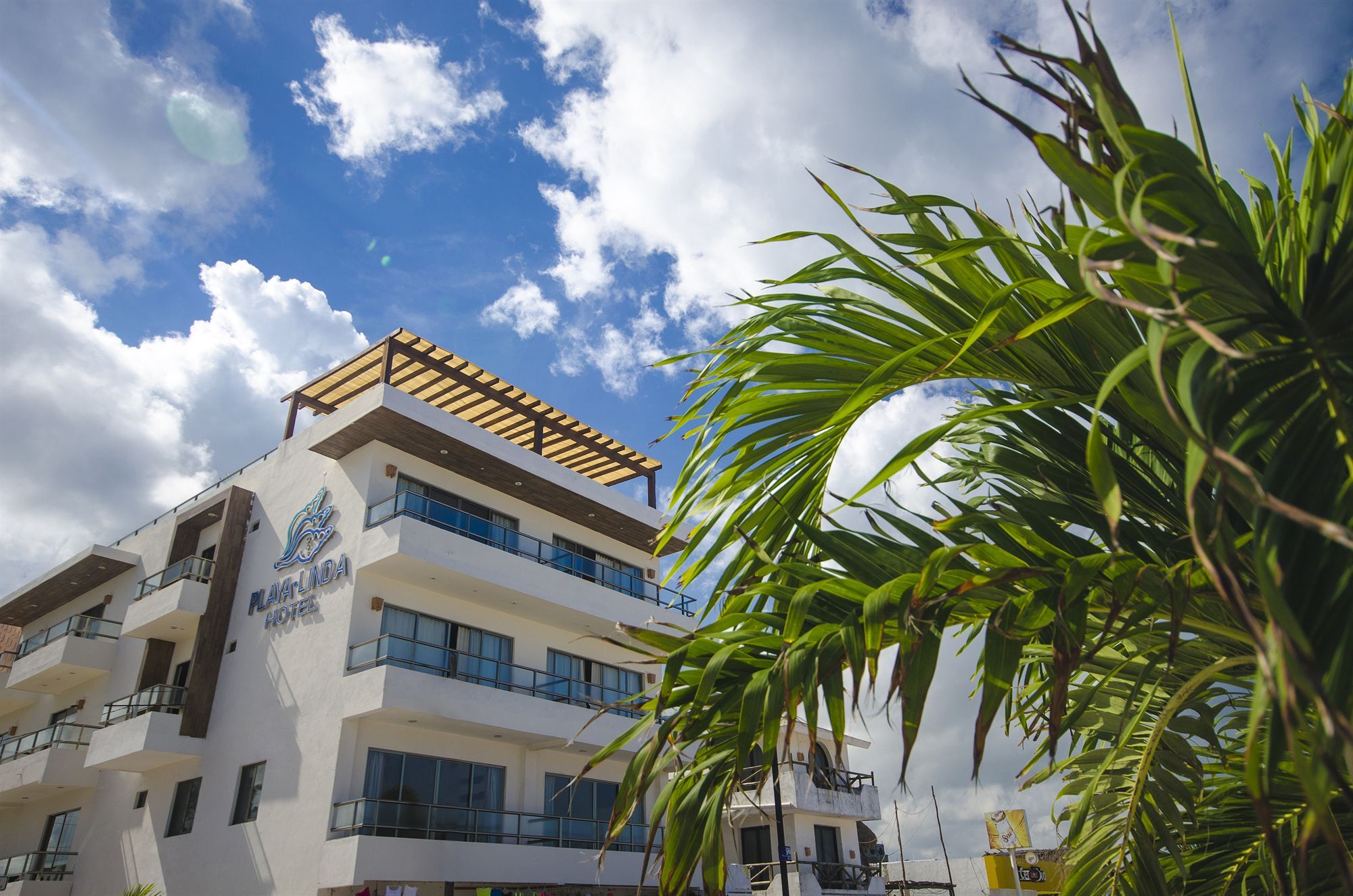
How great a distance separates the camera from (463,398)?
1975 centimetres

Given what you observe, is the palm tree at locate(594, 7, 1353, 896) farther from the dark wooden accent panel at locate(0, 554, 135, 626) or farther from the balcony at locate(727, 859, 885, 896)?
the dark wooden accent panel at locate(0, 554, 135, 626)

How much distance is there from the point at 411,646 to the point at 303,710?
199cm

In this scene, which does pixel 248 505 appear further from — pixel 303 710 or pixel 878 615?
pixel 878 615

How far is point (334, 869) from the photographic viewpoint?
Answer: 521 inches

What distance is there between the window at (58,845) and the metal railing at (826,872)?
45.1 feet

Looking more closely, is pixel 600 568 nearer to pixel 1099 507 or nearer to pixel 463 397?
pixel 463 397

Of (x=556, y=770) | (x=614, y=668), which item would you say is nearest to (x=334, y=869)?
(x=556, y=770)

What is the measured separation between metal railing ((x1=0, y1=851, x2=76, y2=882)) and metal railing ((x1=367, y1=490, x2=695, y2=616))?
32.1 feet

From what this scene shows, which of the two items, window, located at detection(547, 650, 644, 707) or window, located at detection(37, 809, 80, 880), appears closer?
window, located at detection(547, 650, 644, 707)

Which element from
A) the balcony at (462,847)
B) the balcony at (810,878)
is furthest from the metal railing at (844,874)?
the balcony at (462,847)

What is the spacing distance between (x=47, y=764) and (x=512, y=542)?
1002cm

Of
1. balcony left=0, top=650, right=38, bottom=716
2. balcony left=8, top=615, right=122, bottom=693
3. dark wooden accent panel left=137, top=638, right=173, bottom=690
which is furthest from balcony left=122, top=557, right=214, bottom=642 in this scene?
balcony left=0, top=650, right=38, bottom=716

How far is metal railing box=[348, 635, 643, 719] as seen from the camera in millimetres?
14992

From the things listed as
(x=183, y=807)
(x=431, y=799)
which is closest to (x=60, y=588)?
(x=183, y=807)
